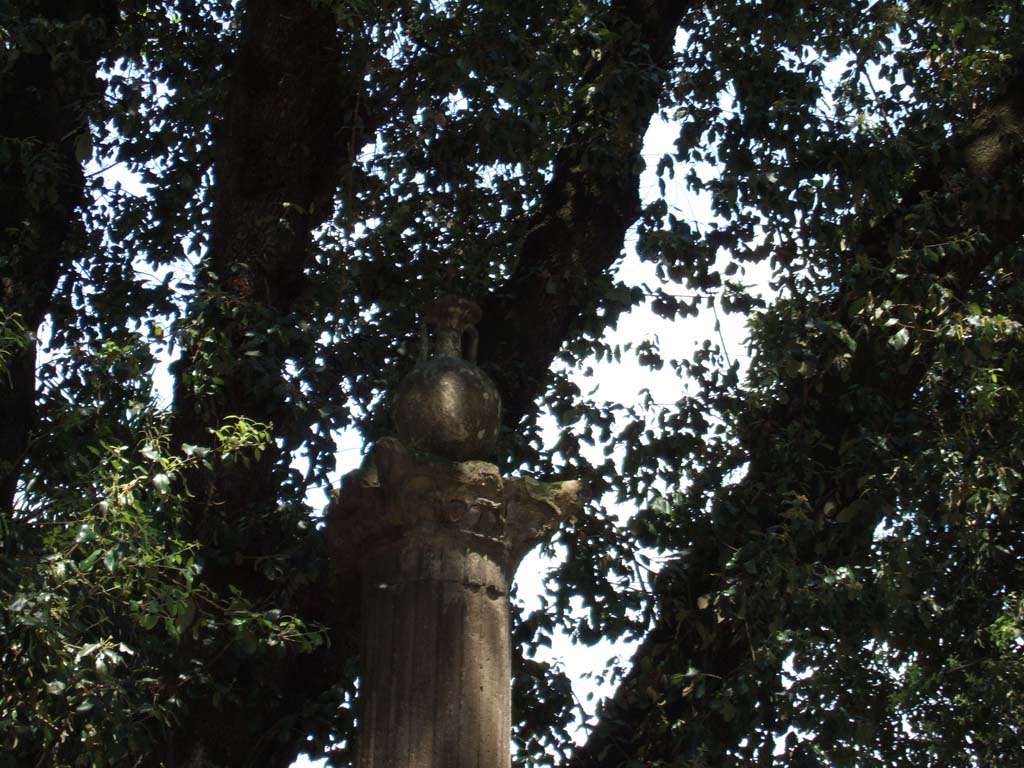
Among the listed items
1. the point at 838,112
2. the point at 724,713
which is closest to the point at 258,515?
the point at 724,713

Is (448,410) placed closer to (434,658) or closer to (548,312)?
(434,658)

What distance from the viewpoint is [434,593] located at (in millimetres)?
5121

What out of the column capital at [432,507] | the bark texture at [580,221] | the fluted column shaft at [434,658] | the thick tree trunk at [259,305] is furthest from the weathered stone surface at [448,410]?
the bark texture at [580,221]

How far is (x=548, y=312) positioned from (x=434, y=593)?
10.2 feet

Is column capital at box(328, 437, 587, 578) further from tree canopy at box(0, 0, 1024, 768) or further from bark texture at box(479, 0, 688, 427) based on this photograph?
bark texture at box(479, 0, 688, 427)

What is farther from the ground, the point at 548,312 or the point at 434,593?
the point at 548,312

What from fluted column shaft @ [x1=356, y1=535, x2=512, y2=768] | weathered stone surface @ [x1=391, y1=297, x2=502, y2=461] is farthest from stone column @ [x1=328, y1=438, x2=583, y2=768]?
weathered stone surface @ [x1=391, y1=297, x2=502, y2=461]

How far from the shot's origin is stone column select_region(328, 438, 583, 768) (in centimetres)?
491

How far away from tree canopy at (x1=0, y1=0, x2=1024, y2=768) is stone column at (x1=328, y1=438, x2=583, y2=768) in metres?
1.12

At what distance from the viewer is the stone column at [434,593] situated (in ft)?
16.1

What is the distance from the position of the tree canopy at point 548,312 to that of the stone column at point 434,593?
1117 mm

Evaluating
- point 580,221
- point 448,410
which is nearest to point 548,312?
point 580,221

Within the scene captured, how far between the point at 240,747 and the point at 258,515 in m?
1.06

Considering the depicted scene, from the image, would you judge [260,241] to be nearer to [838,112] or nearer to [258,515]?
[258,515]
